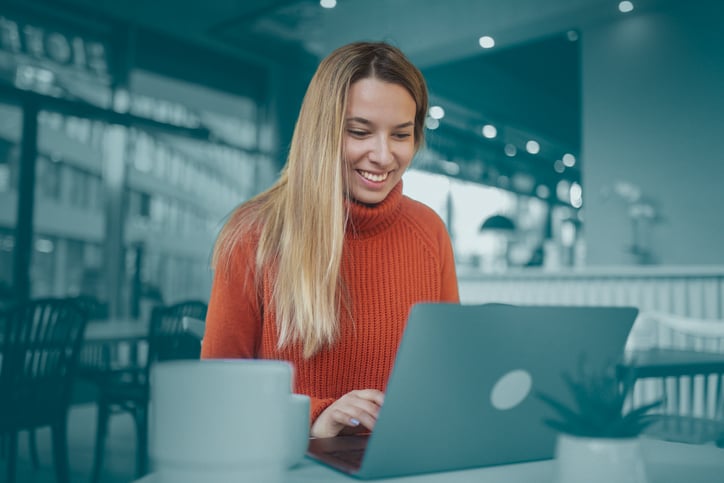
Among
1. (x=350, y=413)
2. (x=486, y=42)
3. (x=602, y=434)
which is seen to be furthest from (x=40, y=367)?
(x=486, y=42)

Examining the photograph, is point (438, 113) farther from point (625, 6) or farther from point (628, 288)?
point (628, 288)

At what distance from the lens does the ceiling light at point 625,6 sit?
5139 mm

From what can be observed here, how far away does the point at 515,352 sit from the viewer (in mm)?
709

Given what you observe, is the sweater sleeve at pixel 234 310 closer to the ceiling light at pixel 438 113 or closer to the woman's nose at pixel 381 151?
the woman's nose at pixel 381 151

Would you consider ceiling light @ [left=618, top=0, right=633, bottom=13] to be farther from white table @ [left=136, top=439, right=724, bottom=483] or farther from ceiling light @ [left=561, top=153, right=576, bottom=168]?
white table @ [left=136, top=439, right=724, bottom=483]

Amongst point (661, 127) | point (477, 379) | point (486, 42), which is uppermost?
point (486, 42)

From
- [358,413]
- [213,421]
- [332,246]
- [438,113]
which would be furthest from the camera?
[438,113]

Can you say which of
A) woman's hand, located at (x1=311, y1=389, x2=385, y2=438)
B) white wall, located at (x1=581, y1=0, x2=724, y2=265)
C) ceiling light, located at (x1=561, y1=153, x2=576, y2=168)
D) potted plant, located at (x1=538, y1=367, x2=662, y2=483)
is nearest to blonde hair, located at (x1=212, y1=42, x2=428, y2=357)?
woman's hand, located at (x1=311, y1=389, x2=385, y2=438)

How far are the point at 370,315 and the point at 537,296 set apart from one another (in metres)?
4.00

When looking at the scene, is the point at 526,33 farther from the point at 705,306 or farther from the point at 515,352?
the point at 515,352

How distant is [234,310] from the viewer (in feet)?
4.19

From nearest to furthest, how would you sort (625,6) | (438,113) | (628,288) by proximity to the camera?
(628,288)
(625,6)
(438,113)

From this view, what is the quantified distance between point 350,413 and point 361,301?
1.37 ft

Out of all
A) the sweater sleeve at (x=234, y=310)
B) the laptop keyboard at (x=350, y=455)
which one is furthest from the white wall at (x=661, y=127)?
the laptop keyboard at (x=350, y=455)
